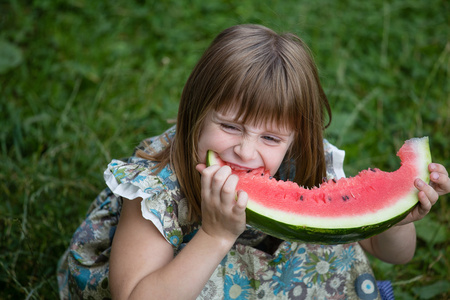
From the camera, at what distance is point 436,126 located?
3707mm

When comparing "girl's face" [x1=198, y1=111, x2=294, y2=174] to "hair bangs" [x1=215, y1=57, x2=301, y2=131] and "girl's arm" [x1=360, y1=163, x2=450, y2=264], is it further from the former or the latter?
"girl's arm" [x1=360, y1=163, x2=450, y2=264]

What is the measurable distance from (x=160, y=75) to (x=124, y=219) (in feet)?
6.23

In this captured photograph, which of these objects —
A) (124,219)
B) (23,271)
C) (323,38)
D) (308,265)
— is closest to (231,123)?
(124,219)

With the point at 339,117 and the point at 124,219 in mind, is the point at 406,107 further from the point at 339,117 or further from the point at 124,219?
the point at 124,219

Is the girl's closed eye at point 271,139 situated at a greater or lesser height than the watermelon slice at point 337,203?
greater

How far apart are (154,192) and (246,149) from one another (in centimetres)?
37

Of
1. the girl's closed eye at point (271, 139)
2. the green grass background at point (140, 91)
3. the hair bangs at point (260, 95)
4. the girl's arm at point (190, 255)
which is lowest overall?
the green grass background at point (140, 91)

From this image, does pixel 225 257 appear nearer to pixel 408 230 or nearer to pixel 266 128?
pixel 266 128

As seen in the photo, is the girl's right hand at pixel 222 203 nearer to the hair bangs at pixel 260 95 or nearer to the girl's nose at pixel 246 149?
the girl's nose at pixel 246 149

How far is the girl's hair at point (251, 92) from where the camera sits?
1.84 meters

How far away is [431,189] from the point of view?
1.80m

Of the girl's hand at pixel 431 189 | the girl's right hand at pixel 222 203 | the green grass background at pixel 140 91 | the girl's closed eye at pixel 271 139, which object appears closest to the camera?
the girl's right hand at pixel 222 203

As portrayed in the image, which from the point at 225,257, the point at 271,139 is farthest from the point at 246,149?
Answer: the point at 225,257

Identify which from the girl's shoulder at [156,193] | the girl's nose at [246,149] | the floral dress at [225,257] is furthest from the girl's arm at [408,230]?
the girl's shoulder at [156,193]
